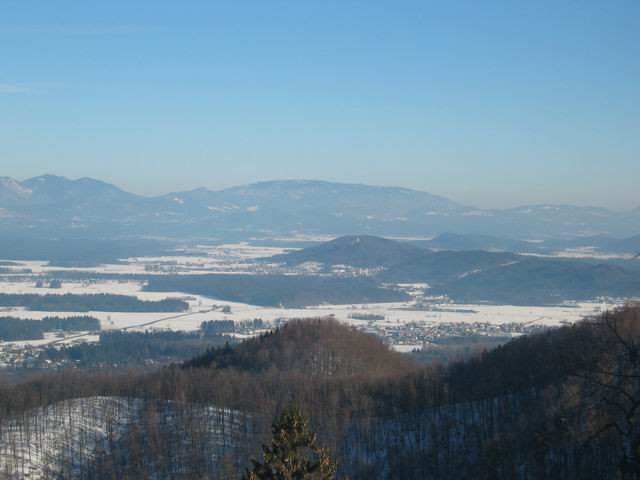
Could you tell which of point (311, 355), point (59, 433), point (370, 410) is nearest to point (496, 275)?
point (311, 355)

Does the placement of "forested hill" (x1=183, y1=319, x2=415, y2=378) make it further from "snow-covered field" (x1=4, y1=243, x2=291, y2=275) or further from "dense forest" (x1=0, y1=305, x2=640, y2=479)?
"snow-covered field" (x1=4, y1=243, x2=291, y2=275)

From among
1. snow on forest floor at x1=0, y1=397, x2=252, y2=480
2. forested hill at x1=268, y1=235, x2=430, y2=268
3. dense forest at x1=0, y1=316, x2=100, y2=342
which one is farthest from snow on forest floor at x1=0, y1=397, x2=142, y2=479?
forested hill at x1=268, y1=235, x2=430, y2=268

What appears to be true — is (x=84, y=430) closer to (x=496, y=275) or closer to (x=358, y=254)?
(x=496, y=275)

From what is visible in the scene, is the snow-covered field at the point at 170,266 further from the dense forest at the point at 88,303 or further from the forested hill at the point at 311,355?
the forested hill at the point at 311,355

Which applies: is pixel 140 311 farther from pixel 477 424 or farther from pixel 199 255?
pixel 199 255

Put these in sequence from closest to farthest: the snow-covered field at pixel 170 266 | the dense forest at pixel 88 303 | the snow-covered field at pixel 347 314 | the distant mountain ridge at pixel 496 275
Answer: the snow-covered field at pixel 347 314
the dense forest at pixel 88 303
the distant mountain ridge at pixel 496 275
the snow-covered field at pixel 170 266

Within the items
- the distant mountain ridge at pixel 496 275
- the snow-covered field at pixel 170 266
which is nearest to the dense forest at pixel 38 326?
the distant mountain ridge at pixel 496 275
